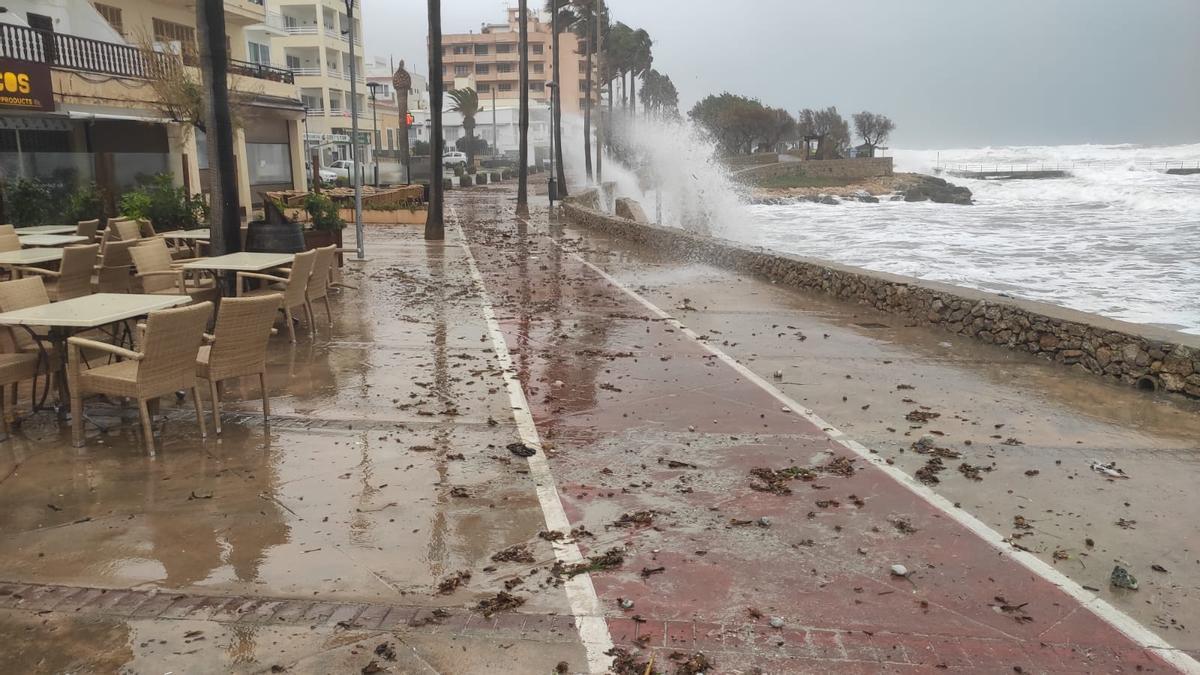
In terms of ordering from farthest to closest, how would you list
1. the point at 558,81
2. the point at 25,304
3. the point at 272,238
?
the point at 558,81, the point at 272,238, the point at 25,304

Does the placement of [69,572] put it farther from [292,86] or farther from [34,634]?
[292,86]

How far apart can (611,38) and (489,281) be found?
6871 centimetres

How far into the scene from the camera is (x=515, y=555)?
419 centimetres

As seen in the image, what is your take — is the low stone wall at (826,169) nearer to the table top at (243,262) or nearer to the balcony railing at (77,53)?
the balcony railing at (77,53)

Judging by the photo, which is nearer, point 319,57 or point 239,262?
point 239,262

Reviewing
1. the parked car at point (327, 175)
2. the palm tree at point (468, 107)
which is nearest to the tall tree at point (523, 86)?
the parked car at point (327, 175)

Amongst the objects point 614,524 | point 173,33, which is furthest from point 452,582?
point 173,33

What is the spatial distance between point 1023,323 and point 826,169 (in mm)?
81420

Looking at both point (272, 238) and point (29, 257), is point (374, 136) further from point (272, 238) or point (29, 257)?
point (29, 257)

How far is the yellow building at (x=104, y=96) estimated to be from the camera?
56.3 ft

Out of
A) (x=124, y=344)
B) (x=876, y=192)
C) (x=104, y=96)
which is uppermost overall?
(x=104, y=96)

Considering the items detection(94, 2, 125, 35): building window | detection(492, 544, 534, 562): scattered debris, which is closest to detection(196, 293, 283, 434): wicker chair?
detection(492, 544, 534, 562): scattered debris

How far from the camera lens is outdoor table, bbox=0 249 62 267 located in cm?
876

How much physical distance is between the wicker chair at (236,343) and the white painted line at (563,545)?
1.86 m
